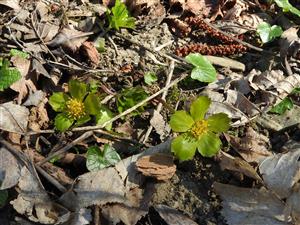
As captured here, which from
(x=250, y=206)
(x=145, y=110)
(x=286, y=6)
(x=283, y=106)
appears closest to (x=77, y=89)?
(x=145, y=110)

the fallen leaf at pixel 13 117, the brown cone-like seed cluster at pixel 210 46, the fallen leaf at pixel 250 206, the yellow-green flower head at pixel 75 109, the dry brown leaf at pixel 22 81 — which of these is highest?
the brown cone-like seed cluster at pixel 210 46

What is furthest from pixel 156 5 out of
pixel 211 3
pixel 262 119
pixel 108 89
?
pixel 262 119

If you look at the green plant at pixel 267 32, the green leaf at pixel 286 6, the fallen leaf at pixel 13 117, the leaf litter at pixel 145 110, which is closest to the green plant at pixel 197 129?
the leaf litter at pixel 145 110

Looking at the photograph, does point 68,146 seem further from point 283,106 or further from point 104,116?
point 283,106

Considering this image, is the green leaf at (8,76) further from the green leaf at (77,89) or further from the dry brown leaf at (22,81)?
the green leaf at (77,89)

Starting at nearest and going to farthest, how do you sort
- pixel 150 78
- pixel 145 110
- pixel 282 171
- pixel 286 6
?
pixel 282 171, pixel 145 110, pixel 150 78, pixel 286 6

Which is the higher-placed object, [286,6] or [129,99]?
[286,6]
